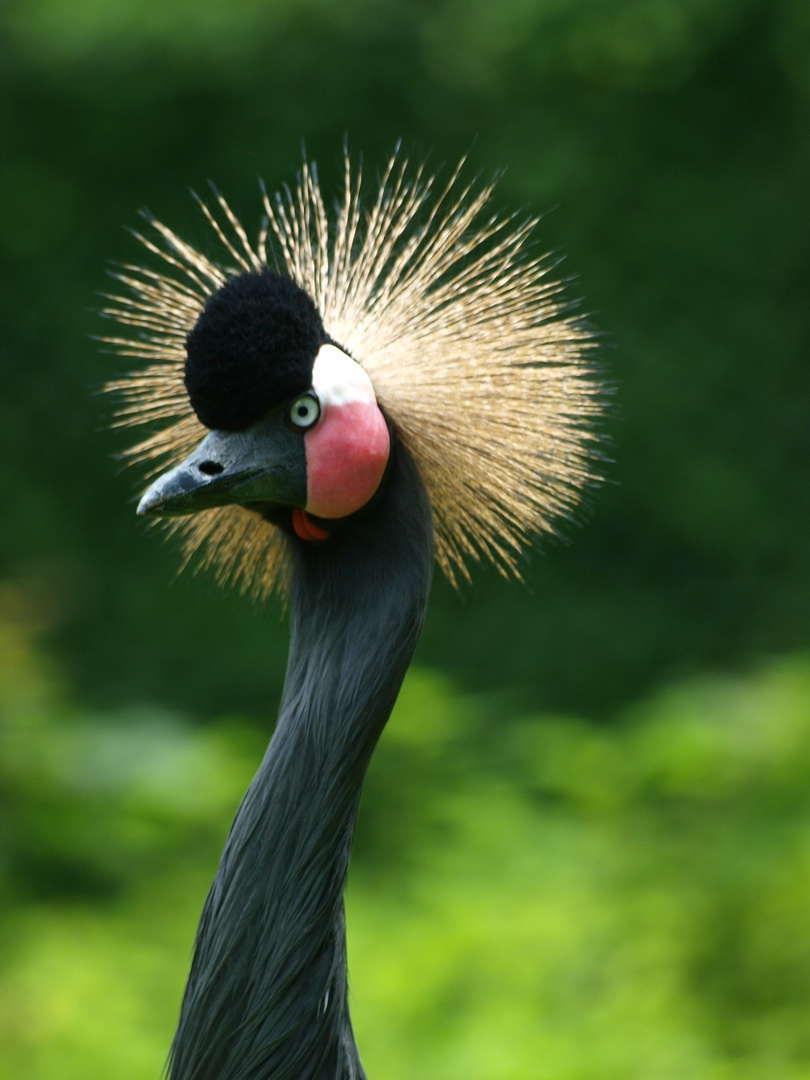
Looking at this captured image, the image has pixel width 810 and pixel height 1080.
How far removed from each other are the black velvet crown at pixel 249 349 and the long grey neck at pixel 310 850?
0.15 metres

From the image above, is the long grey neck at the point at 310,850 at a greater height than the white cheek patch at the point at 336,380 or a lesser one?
lesser

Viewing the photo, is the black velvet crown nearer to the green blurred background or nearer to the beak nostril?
the beak nostril

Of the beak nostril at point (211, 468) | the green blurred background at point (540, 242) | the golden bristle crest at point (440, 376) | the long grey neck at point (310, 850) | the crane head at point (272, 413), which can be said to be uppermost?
the green blurred background at point (540, 242)

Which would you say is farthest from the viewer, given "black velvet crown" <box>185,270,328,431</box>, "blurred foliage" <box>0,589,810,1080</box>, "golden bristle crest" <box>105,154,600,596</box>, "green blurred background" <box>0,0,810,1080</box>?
"green blurred background" <box>0,0,810,1080</box>

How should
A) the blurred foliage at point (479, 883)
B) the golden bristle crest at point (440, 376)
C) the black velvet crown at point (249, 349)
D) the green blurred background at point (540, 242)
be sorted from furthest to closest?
1. the green blurred background at point (540, 242)
2. the blurred foliage at point (479, 883)
3. the golden bristle crest at point (440, 376)
4. the black velvet crown at point (249, 349)

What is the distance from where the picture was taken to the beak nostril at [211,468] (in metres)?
1.10

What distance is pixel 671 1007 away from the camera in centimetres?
221

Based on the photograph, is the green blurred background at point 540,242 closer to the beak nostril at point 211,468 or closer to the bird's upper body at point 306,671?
the bird's upper body at point 306,671

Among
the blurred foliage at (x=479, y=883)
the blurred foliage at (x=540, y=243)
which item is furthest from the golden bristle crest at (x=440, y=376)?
the blurred foliage at (x=540, y=243)

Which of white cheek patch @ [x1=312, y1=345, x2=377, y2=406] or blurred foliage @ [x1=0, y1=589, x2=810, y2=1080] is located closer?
white cheek patch @ [x1=312, y1=345, x2=377, y2=406]

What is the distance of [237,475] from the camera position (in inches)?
43.7

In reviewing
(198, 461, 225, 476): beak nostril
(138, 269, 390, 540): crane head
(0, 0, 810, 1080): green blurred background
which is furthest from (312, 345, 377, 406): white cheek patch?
(0, 0, 810, 1080): green blurred background

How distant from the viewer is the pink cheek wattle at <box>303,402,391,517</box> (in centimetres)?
113

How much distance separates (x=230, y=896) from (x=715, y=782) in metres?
1.65
